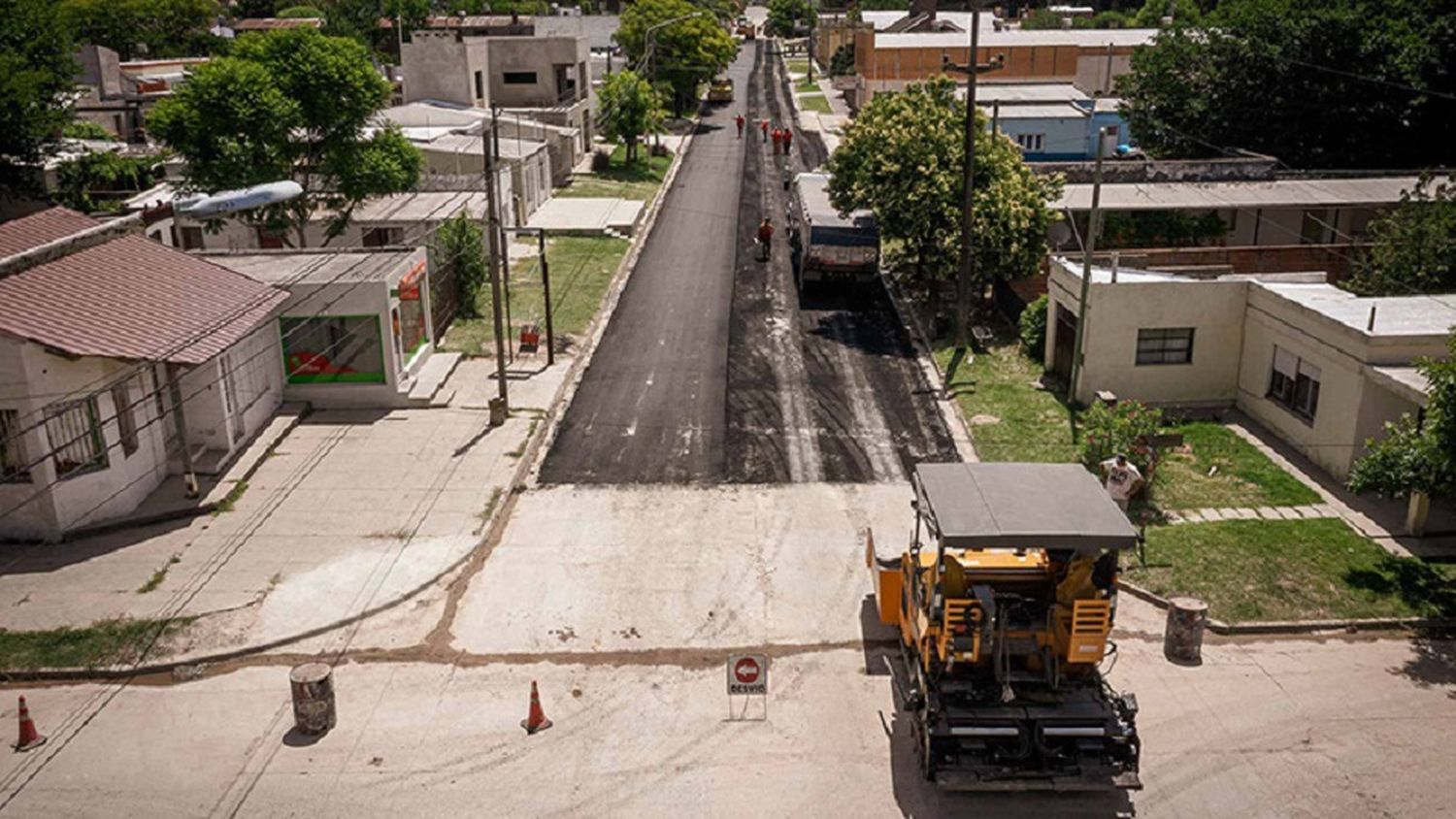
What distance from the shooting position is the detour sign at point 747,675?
16.1m

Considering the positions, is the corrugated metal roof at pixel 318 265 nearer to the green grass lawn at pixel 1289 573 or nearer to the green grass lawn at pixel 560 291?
the green grass lawn at pixel 560 291

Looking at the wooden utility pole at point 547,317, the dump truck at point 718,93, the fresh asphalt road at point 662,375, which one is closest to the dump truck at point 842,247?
the fresh asphalt road at point 662,375

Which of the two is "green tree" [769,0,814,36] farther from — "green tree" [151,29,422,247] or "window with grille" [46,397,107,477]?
"window with grille" [46,397,107,477]

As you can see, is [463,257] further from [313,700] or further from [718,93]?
[718,93]

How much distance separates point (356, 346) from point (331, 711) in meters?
13.3

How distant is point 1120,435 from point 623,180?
38.5 metres

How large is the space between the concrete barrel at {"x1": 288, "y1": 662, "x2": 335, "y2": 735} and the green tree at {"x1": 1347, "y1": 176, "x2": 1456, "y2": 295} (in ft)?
90.1

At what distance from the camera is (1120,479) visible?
71.3 ft

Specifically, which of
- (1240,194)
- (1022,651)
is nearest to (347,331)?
(1022,651)

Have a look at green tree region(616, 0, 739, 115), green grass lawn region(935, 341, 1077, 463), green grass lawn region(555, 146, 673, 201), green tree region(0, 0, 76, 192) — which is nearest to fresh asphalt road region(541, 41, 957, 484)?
green grass lawn region(935, 341, 1077, 463)

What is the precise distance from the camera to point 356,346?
1098 inches

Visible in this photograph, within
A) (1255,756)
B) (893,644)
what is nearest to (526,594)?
(893,644)

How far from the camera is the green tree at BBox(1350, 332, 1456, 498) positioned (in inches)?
679

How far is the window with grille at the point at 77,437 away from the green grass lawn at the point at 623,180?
106ft
